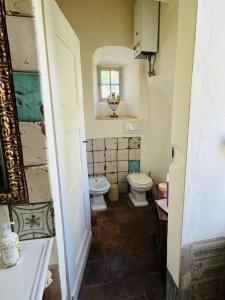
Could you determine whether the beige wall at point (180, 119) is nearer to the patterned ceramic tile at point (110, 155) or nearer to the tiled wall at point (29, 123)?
the tiled wall at point (29, 123)

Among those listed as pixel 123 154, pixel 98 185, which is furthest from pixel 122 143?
pixel 98 185

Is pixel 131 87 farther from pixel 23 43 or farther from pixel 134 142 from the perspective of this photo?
pixel 23 43

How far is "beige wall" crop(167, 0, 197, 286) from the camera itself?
884 millimetres

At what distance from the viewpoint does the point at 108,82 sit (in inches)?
136

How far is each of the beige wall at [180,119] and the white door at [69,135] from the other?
64cm

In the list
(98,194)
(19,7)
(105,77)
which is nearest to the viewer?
(19,7)

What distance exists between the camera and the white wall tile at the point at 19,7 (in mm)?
682

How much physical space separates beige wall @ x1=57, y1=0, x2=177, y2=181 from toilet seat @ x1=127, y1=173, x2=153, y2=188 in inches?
9.3

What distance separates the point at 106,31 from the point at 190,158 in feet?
7.39

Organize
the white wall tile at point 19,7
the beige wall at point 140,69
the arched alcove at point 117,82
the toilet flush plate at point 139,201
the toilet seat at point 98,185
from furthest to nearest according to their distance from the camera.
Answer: the arched alcove at point 117,82
the toilet flush plate at point 139,201
the toilet seat at point 98,185
the beige wall at point 140,69
the white wall tile at point 19,7

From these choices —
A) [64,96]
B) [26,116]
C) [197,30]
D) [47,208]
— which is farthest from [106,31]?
[47,208]

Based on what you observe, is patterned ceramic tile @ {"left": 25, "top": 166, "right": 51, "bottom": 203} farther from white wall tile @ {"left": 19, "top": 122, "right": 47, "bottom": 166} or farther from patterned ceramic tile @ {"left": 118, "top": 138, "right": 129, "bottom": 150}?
patterned ceramic tile @ {"left": 118, "top": 138, "right": 129, "bottom": 150}

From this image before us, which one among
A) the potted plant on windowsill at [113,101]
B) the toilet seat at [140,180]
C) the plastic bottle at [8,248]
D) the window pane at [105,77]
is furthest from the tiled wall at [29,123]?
the window pane at [105,77]

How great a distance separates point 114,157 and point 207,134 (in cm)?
198
